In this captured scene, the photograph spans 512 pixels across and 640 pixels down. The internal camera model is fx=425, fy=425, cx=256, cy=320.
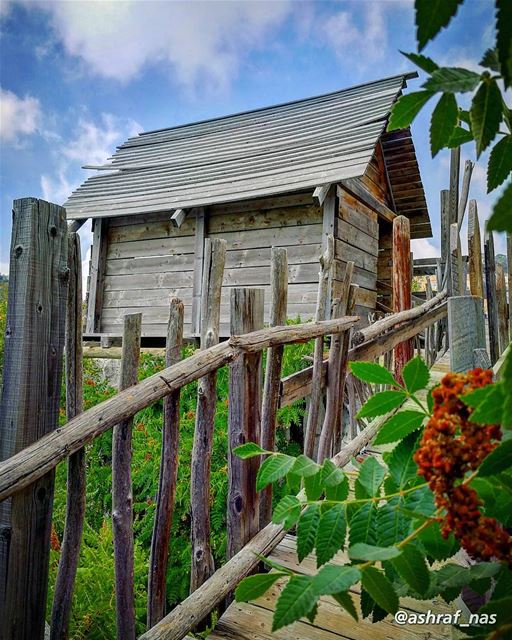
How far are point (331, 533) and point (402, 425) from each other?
18 cm

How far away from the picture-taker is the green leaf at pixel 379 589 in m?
0.42

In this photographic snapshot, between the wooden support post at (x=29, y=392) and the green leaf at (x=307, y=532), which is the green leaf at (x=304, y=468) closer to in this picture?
the green leaf at (x=307, y=532)

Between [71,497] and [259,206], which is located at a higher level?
[259,206]

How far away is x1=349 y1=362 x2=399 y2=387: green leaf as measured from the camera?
626 millimetres

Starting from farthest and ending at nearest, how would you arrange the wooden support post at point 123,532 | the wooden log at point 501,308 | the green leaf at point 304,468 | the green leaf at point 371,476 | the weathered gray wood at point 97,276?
the weathered gray wood at point 97,276, the wooden log at point 501,308, the wooden support post at point 123,532, the green leaf at point 304,468, the green leaf at point 371,476

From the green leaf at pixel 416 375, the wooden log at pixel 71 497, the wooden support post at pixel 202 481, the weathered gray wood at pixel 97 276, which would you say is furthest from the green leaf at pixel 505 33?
the weathered gray wood at pixel 97 276

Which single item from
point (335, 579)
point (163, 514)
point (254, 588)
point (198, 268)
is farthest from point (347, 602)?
point (198, 268)

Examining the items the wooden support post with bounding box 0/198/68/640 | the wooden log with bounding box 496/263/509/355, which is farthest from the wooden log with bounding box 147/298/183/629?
the wooden log with bounding box 496/263/509/355

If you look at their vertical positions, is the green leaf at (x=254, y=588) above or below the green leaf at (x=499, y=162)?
below

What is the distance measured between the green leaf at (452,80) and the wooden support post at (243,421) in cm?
183

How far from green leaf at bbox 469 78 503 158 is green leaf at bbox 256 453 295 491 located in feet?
2.07

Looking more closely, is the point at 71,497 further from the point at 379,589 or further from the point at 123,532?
the point at 379,589

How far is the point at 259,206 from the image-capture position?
753cm

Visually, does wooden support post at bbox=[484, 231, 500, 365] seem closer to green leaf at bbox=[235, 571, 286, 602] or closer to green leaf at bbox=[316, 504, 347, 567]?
green leaf at bbox=[316, 504, 347, 567]
